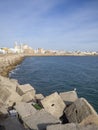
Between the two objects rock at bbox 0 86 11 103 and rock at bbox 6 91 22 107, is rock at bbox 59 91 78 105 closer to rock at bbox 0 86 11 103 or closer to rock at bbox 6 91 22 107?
rock at bbox 6 91 22 107

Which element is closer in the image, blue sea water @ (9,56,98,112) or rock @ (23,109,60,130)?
rock @ (23,109,60,130)

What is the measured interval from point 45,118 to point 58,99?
1.94m

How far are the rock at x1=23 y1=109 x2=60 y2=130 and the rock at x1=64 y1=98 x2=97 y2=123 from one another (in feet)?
2.42

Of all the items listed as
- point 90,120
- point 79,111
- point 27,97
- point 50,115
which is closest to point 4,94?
point 27,97

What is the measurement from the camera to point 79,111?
7668 millimetres

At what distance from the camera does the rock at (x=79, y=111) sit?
7465 mm

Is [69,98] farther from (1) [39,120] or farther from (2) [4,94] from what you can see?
(2) [4,94]

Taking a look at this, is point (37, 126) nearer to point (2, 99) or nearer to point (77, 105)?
point (77, 105)

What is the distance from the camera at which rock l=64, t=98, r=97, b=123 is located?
24.5 feet

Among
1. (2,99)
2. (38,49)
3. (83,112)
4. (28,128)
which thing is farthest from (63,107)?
(38,49)

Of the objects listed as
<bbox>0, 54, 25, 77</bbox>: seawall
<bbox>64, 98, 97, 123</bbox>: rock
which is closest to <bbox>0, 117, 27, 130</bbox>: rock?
<bbox>64, 98, 97, 123</bbox>: rock

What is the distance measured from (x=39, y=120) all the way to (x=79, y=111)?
Result: 1552mm

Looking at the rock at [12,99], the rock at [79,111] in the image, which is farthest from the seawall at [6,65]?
the rock at [79,111]

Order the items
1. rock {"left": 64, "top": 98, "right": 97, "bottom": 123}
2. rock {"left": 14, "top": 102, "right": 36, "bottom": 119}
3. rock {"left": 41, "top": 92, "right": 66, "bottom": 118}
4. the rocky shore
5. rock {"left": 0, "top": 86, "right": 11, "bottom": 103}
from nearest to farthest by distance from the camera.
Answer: the rocky shore → rock {"left": 64, "top": 98, "right": 97, "bottom": 123} → rock {"left": 14, "top": 102, "right": 36, "bottom": 119} → rock {"left": 41, "top": 92, "right": 66, "bottom": 118} → rock {"left": 0, "top": 86, "right": 11, "bottom": 103}
